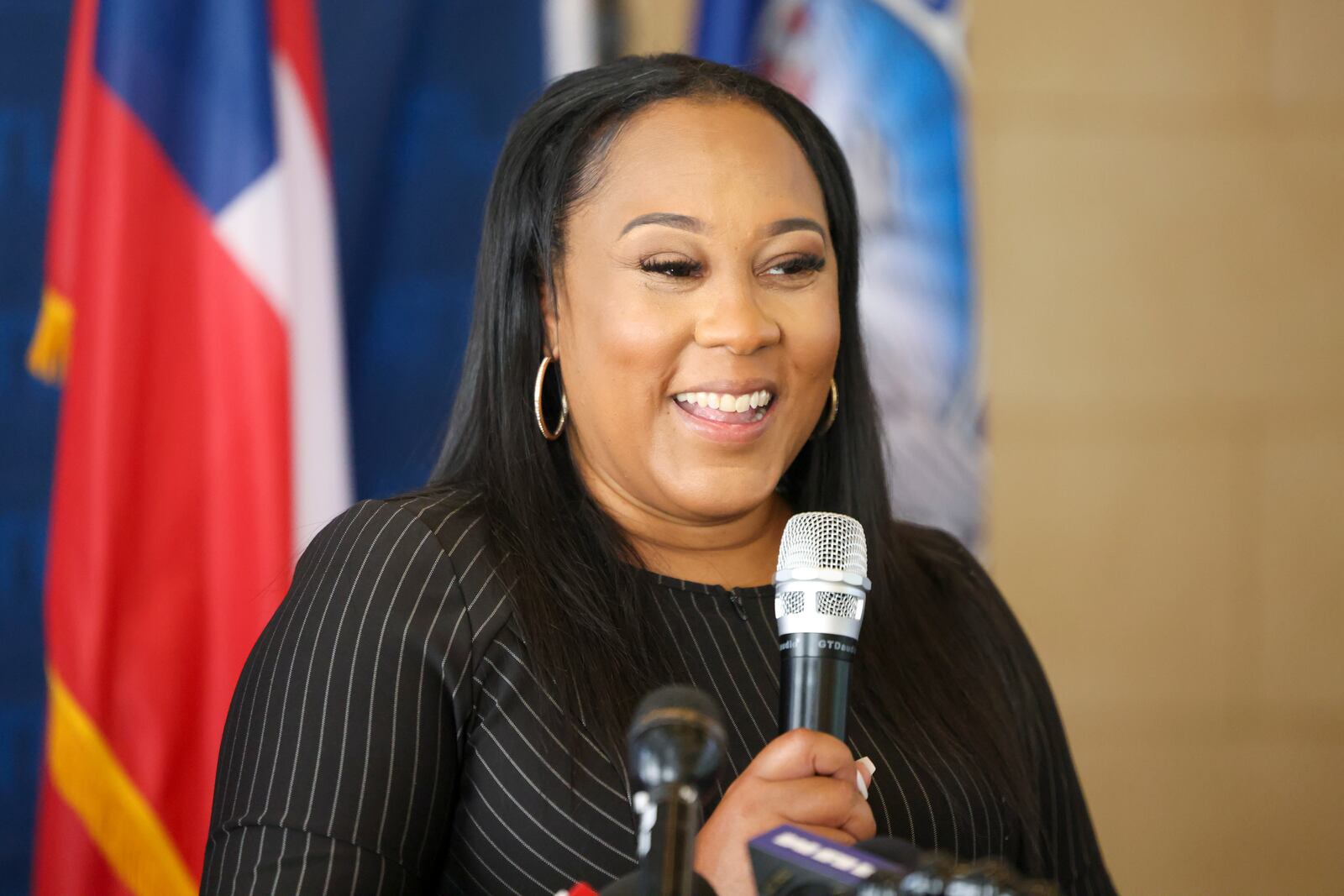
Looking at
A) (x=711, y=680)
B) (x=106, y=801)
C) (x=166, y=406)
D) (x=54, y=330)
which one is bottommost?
(x=106, y=801)

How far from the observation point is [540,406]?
1629 mm

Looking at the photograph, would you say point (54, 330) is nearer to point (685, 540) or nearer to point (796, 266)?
point (685, 540)

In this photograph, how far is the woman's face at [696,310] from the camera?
4.94 feet

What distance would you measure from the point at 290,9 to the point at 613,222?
0.97 metres

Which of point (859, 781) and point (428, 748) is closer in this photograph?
point (859, 781)

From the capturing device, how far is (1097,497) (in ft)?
9.57

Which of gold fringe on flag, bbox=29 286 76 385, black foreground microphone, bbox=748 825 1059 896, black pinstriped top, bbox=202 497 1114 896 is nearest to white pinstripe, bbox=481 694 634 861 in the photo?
black pinstriped top, bbox=202 497 1114 896

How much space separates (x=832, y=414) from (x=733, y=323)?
1.19 feet

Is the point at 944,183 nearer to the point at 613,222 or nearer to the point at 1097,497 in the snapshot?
the point at 1097,497

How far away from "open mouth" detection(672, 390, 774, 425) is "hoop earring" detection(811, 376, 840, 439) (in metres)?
0.27

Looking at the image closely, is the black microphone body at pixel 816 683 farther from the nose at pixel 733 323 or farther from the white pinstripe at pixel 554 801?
the nose at pixel 733 323

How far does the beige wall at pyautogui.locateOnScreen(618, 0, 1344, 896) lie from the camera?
2891 mm

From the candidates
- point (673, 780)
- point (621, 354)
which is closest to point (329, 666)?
point (621, 354)

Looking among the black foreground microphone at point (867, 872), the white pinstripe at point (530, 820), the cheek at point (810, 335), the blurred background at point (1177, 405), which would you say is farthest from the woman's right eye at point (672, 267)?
the blurred background at point (1177, 405)
